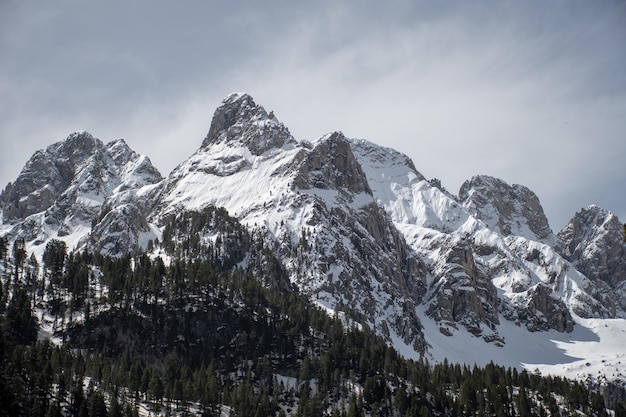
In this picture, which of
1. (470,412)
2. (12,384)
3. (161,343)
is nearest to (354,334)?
(470,412)

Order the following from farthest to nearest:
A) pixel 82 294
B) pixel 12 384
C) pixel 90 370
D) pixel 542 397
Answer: pixel 542 397
pixel 82 294
pixel 90 370
pixel 12 384

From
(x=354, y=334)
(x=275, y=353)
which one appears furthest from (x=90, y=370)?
(x=354, y=334)

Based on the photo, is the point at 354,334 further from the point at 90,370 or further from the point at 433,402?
the point at 90,370

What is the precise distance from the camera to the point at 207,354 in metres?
174

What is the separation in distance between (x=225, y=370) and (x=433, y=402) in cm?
5070

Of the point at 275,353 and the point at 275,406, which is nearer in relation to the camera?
the point at 275,406

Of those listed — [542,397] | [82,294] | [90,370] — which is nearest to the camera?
[90,370]

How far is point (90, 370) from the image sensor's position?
142000mm

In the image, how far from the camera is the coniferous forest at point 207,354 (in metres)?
142

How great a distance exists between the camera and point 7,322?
482ft

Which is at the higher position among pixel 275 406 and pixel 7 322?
pixel 7 322

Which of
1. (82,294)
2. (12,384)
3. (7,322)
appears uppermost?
(82,294)

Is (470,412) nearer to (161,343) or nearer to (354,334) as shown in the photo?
(354,334)

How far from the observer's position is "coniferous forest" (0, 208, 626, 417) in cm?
14250
